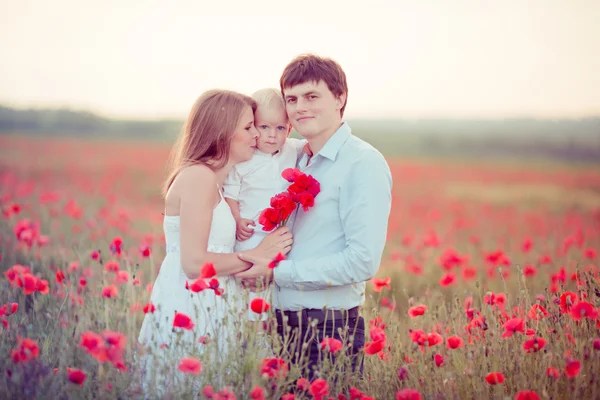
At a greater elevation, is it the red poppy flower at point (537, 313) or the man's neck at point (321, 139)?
the man's neck at point (321, 139)

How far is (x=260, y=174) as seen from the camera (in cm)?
375

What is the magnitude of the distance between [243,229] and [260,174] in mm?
341

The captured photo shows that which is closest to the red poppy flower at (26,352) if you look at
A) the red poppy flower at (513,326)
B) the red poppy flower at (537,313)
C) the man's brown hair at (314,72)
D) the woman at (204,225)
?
the woman at (204,225)

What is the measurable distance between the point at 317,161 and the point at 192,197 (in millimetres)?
722

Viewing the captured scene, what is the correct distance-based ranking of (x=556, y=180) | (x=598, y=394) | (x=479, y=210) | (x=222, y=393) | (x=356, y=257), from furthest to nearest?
(x=556, y=180) → (x=479, y=210) → (x=356, y=257) → (x=598, y=394) → (x=222, y=393)

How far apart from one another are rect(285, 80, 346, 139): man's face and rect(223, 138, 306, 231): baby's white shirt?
0.33 meters

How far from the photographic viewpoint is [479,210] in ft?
38.9

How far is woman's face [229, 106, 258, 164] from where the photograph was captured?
361 centimetres

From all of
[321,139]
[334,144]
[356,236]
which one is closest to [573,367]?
[356,236]

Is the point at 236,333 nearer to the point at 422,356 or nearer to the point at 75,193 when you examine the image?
the point at 422,356

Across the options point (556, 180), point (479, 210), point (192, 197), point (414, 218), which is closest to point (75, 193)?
point (414, 218)

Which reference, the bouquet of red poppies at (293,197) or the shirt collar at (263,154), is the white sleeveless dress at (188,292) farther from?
the shirt collar at (263,154)

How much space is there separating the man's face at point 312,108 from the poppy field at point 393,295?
111 centimetres

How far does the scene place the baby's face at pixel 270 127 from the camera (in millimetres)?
3777
